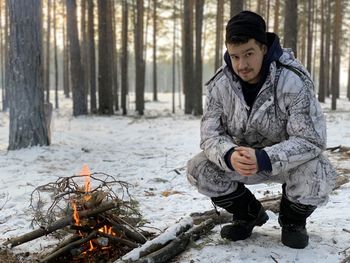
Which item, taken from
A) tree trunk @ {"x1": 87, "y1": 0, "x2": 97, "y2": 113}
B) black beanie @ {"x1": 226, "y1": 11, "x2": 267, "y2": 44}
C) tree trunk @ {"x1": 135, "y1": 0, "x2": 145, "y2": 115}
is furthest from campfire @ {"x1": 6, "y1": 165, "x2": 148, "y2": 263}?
tree trunk @ {"x1": 135, "y1": 0, "x2": 145, "y2": 115}

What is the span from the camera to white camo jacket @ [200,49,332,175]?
2.85 meters

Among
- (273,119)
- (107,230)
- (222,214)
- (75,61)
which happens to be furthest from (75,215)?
(75,61)

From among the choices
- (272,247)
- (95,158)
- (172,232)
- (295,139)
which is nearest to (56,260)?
(172,232)

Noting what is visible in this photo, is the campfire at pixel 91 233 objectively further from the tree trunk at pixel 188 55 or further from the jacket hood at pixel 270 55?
the tree trunk at pixel 188 55

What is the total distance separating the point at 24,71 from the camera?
830cm

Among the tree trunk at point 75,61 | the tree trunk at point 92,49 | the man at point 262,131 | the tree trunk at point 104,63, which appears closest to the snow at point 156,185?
the man at point 262,131

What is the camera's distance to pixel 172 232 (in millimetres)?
3164

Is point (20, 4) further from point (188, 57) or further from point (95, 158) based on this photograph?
point (188, 57)

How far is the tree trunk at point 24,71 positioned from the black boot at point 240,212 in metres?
6.21

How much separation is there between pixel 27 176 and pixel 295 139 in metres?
4.81

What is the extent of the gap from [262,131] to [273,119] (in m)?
0.13

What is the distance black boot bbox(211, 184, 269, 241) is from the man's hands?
1.73 ft

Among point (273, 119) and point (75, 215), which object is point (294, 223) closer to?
point (273, 119)

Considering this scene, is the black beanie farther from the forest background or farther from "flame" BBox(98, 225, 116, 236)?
the forest background
